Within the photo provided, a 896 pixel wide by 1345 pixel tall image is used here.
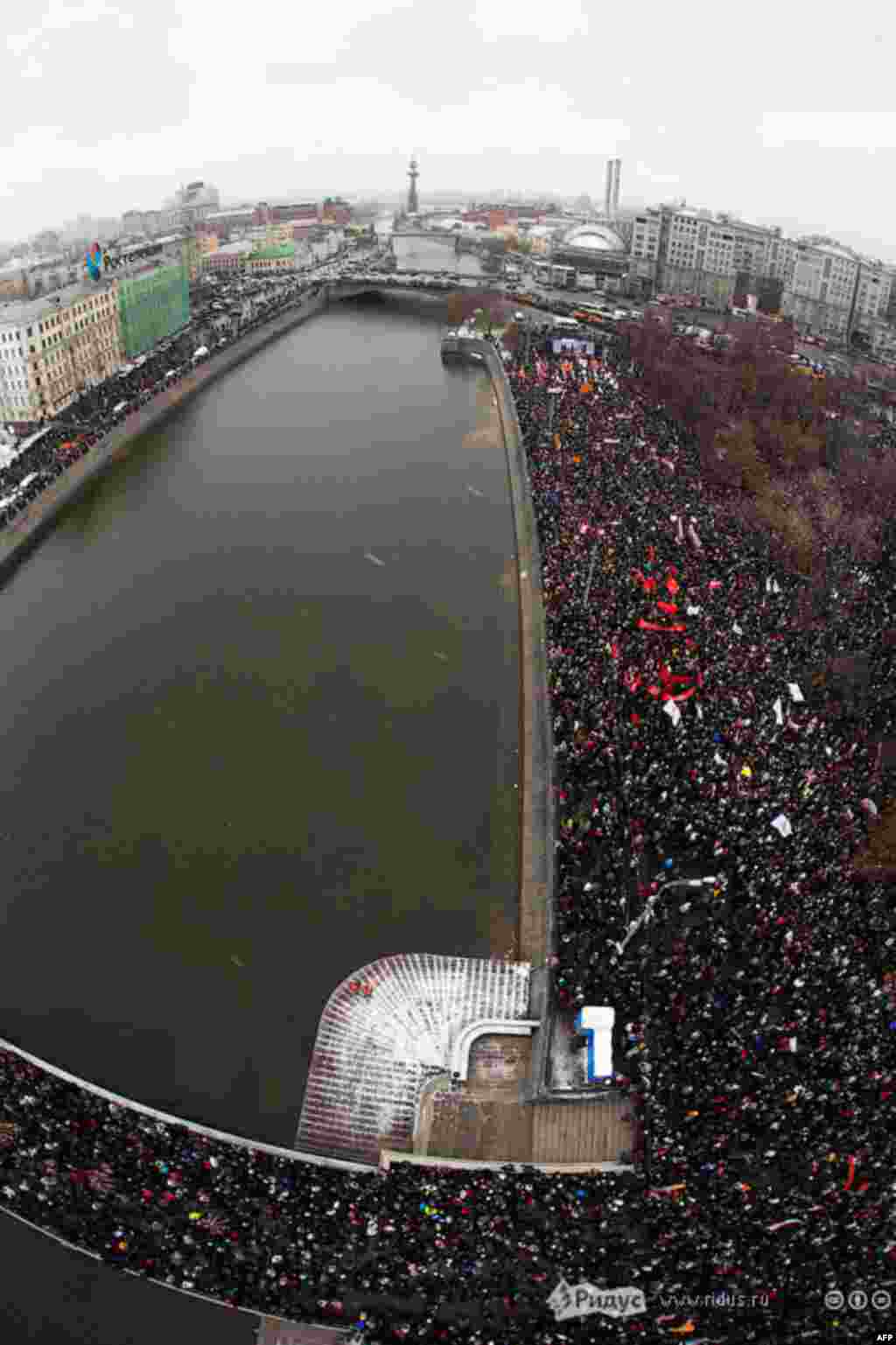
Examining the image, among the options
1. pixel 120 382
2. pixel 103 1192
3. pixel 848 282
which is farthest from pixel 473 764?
pixel 848 282

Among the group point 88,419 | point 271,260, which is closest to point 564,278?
point 271,260

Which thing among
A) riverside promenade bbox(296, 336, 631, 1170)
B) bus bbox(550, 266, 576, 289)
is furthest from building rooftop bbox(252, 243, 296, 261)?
riverside promenade bbox(296, 336, 631, 1170)

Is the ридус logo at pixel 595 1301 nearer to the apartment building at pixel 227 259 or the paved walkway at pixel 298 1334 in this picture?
the paved walkway at pixel 298 1334

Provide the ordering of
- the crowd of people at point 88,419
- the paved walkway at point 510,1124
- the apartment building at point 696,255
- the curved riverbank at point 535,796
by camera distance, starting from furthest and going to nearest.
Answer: the apartment building at point 696,255, the crowd of people at point 88,419, the curved riverbank at point 535,796, the paved walkway at point 510,1124

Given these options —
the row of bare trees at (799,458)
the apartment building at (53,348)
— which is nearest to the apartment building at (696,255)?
the row of bare trees at (799,458)

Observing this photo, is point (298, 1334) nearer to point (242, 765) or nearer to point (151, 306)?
point (242, 765)
